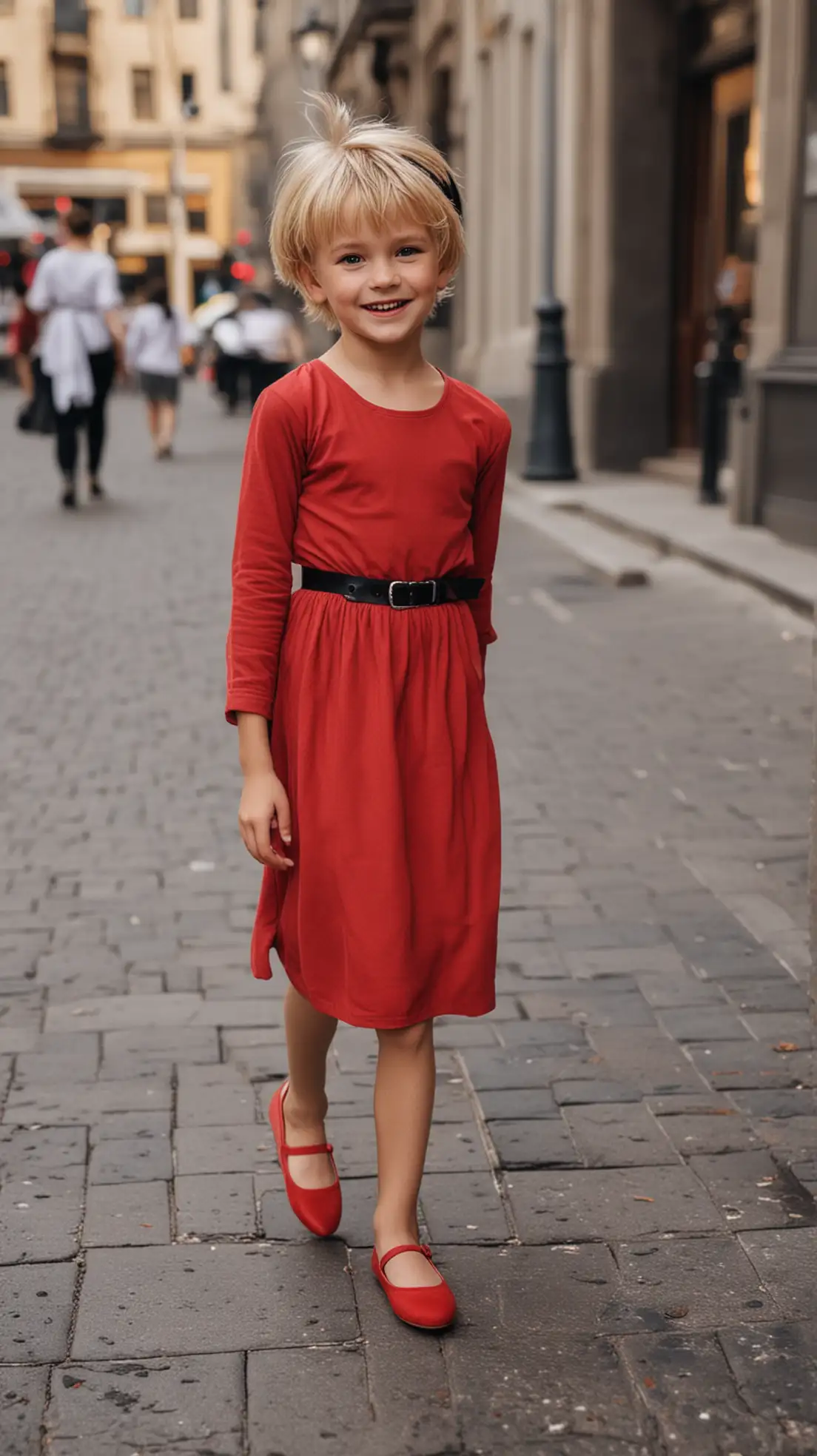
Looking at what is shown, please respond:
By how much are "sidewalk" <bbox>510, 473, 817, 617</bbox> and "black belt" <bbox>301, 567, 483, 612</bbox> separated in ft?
21.1

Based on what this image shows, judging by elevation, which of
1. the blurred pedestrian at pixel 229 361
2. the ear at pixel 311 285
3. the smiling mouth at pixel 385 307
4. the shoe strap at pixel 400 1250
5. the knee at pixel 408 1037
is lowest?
the blurred pedestrian at pixel 229 361

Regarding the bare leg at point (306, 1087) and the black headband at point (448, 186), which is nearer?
the black headband at point (448, 186)

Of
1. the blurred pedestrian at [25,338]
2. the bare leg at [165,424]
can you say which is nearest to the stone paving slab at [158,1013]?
the blurred pedestrian at [25,338]

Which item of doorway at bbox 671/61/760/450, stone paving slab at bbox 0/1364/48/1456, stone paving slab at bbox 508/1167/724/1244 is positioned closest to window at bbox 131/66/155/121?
doorway at bbox 671/61/760/450

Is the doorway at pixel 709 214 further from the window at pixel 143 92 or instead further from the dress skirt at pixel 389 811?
the window at pixel 143 92

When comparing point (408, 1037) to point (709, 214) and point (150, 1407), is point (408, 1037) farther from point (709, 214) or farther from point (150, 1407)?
point (709, 214)

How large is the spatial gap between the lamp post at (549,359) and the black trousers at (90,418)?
12.1ft

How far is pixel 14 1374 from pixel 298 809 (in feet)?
2.94

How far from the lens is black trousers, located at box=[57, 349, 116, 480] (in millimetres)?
14289

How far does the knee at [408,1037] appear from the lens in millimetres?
2965

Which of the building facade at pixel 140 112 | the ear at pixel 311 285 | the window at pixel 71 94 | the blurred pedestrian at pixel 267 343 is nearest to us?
the ear at pixel 311 285

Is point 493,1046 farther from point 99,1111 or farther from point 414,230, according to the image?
point 414,230

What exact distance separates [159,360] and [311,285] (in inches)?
691

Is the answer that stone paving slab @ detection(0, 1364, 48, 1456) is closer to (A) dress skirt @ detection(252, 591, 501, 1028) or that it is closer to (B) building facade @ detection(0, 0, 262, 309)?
(A) dress skirt @ detection(252, 591, 501, 1028)
